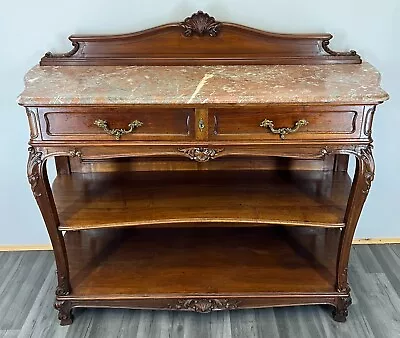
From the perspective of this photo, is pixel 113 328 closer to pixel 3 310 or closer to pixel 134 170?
pixel 3 310

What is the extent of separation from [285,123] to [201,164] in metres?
0.56

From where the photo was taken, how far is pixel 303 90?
4.90 feet

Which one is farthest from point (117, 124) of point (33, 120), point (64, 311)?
point (64, 311)

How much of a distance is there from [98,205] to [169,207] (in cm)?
26

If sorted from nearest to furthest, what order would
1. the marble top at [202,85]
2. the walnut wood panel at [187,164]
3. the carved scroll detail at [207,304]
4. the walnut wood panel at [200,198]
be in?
the marble top at [202,85] < the walnut wood panel at [200,198] < the carved scroll detail at [207,304] < the walnut wood panel at [187,164]

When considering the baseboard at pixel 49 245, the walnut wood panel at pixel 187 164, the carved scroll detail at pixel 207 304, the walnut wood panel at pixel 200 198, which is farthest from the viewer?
the baseboard at pixel 49 245

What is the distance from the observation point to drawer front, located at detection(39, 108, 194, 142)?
4.88 feet

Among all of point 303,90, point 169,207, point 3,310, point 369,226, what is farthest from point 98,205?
point 369,226

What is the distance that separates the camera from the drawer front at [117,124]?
1.49 meters

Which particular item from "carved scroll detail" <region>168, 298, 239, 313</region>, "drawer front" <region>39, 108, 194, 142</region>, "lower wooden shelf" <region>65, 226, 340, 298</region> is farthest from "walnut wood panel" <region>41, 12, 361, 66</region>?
"carved scroll detail" <region>168, 298, 239, 313</region>

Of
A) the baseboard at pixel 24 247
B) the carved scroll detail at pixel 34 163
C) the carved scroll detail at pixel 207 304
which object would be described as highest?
the carved scroll detail at pixel 34 163

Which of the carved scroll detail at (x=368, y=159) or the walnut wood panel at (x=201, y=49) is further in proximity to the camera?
the walnut wood panel at (x=201, y=49)

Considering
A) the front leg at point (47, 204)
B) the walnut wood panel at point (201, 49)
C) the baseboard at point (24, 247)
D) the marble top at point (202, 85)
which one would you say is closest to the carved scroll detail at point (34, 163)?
the front leg at point (47, 204)

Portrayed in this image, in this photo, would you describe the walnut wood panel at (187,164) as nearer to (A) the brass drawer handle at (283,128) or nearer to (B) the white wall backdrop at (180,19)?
(B) the white wall backdrop at (180,19)
